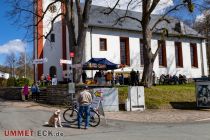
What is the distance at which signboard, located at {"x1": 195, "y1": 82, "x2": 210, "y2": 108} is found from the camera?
82.0 feet

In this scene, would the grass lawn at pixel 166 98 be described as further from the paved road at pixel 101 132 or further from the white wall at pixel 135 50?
the white wall at pixel 135 50

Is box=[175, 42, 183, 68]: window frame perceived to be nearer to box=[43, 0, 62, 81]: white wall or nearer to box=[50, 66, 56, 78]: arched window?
box=[43, 0, 62, 81]: white wall

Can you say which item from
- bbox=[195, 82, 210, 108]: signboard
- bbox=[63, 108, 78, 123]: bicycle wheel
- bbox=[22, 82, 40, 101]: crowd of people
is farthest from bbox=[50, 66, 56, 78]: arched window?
bbox=[63, 108, 78, 123]: bicycle wheel

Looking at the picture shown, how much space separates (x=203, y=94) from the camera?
82.6 ft

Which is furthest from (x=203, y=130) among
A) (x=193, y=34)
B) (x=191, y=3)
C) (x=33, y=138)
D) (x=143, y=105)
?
(x=193, y=34)

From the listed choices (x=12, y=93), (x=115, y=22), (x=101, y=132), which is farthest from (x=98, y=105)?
(x=115, y=22)

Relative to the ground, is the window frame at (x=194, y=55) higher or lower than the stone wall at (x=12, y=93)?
higher

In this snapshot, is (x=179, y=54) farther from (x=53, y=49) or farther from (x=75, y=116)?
(x=75, y=116)

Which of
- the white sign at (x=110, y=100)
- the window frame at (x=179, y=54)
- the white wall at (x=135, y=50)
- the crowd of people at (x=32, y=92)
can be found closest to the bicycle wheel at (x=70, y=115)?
the white sign at (x=110, y=100)

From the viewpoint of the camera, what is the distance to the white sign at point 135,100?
23.5 m

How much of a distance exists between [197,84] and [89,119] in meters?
12.2

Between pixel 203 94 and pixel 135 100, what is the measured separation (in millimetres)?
4968

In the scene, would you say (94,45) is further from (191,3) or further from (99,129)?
(99,129)

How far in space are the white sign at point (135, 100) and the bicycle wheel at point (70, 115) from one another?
22.6 feet
